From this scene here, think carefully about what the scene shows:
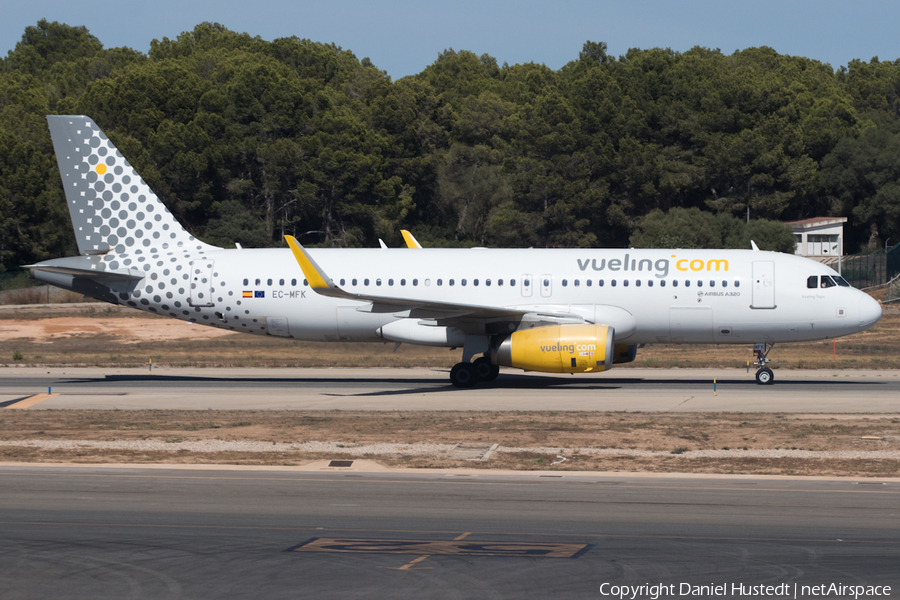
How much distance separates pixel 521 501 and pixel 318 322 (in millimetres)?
16414

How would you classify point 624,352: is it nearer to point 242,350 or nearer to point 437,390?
point 437,390

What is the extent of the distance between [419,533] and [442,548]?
31.9 inches

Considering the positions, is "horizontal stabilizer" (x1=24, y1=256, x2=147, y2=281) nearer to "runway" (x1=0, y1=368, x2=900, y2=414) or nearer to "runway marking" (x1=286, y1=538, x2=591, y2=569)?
"runway" (x1=0, y1=368, x2=900, y2=414)

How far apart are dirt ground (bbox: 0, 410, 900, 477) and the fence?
1786 inches

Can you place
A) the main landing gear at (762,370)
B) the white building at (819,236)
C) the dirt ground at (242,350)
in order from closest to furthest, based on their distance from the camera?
the main landing gear at (762,370) → the dirt ground at (242,350) → the white building at (819,236)

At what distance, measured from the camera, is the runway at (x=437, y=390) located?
24.9m

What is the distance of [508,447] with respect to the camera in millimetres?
18672

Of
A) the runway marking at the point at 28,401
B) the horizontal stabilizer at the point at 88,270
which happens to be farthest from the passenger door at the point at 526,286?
the runway marking at the point at 28,401

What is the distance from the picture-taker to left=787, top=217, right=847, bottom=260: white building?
7962cm

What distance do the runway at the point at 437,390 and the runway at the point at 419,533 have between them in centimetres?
892

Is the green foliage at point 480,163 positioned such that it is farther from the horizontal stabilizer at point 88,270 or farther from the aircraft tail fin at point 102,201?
the horizontal stabilizer at point 88,270

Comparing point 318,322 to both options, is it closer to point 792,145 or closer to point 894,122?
point 792,145

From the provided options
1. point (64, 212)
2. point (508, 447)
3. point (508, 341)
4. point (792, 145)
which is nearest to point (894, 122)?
point (792, 145)

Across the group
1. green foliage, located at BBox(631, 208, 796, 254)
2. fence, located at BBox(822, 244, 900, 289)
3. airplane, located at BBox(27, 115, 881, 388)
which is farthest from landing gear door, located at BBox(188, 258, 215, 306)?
fence, located at BBox(822, 244, 900, 289)
